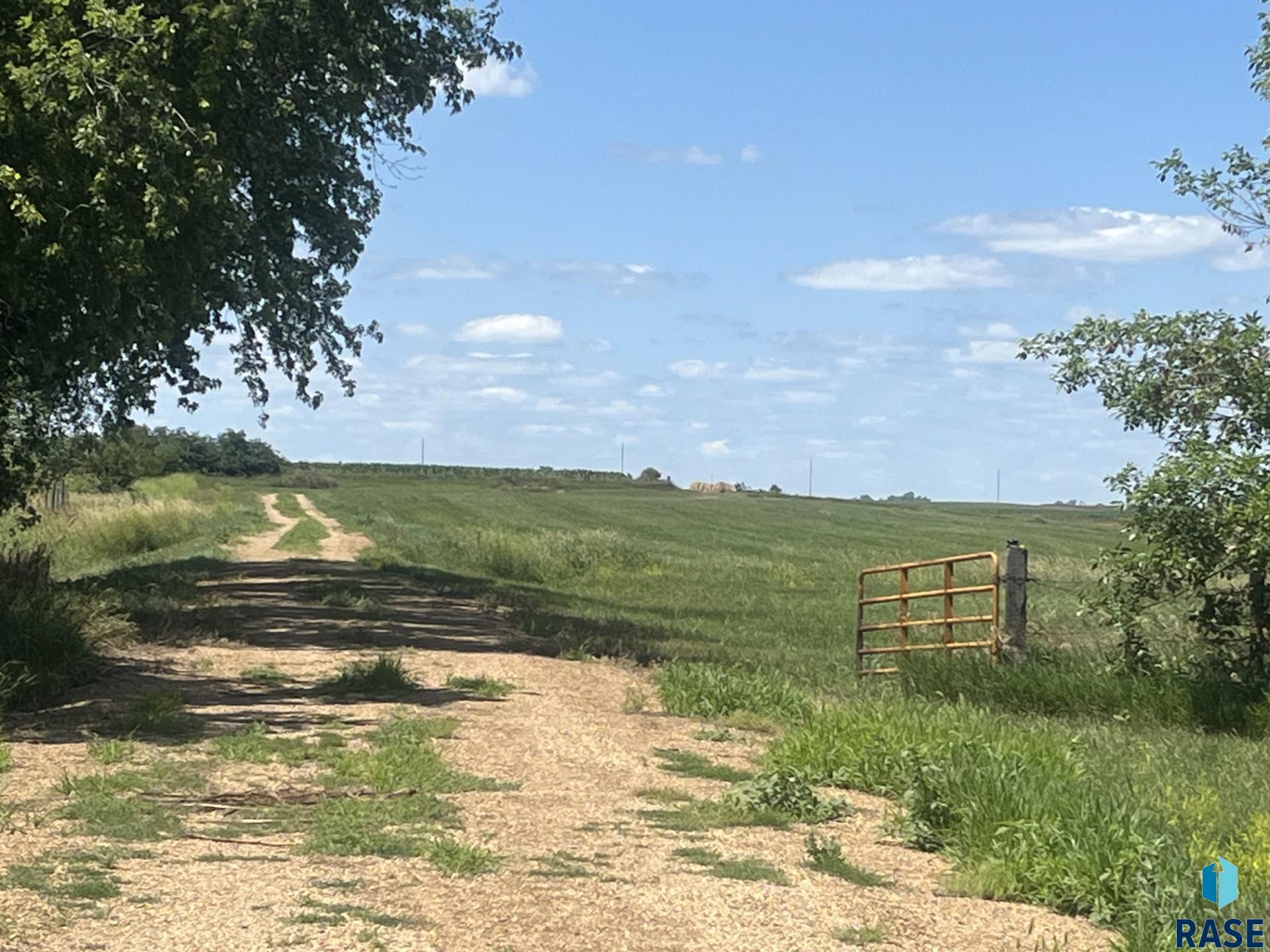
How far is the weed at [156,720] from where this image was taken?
479 inches

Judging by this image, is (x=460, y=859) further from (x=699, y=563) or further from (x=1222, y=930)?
(x=699, y=563)

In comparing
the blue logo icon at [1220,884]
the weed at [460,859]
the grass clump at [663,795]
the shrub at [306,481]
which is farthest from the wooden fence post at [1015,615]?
the shrub at [306,481]

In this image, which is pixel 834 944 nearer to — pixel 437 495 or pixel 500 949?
pixel 500 949

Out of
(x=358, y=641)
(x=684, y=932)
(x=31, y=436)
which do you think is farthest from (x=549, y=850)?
(x=31, y=436)

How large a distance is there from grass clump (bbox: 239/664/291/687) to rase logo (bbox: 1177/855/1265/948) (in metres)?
10.9

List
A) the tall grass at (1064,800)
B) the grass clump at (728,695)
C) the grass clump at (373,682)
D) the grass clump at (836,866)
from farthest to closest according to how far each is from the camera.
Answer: the grass clump at (373,682) → the grass clump at (728,695) → the grass clump at (836,866) → the tall grass at (1064,800)

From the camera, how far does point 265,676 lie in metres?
16.1

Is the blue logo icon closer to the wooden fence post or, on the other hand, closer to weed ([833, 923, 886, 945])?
weed ([833, 923, 886, 945])

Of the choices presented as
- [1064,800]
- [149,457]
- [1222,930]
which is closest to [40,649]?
[1064,800]

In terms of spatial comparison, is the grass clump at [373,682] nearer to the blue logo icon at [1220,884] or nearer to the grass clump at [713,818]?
the grass clump at [713,818]

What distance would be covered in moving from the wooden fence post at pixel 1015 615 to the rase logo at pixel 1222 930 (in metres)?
9.77

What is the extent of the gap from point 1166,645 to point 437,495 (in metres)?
94.1

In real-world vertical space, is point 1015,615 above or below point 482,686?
above

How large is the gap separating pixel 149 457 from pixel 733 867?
209ft
